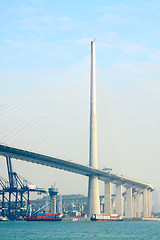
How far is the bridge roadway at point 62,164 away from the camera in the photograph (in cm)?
9075

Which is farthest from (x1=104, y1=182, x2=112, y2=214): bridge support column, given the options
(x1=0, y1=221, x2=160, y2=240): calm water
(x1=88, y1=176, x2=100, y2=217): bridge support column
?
(x1=0, y1=221, x2=160, y2=240): calm water

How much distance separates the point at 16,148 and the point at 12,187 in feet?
203

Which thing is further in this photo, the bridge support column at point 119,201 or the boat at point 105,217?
the bridge support column at point 119,201

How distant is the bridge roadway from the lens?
90.8 m

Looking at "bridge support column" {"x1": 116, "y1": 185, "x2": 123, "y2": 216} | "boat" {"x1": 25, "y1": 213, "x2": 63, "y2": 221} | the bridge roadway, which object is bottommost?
"boat" {"x1": 25, "y1": 213, "x2": 63, "y2": 221}

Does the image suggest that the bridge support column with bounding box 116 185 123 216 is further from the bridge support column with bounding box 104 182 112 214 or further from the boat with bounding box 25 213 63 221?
the boat with bounding box 25 213 63 221

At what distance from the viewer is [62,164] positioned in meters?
108

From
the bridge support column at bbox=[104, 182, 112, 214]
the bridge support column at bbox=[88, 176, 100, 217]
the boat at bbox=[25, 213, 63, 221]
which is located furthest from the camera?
the boat at bbox=[25, 213, 63, 221]

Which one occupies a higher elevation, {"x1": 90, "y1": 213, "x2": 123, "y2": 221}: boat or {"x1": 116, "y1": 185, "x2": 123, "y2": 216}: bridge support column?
{"x1": 116, "y1": 185, "x2": 123, "y2": 216}: bridge support column

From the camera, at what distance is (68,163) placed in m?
106

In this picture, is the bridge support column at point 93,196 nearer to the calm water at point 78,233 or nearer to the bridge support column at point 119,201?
the bridge support column at point 119,201

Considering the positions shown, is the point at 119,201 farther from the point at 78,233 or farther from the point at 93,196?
the point at 78,233

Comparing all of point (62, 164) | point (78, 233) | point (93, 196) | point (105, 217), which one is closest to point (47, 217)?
point (105, 217)

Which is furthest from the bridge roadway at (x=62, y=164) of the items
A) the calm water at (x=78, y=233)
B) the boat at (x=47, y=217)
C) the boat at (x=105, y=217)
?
the boat at (x=47, y=217)
